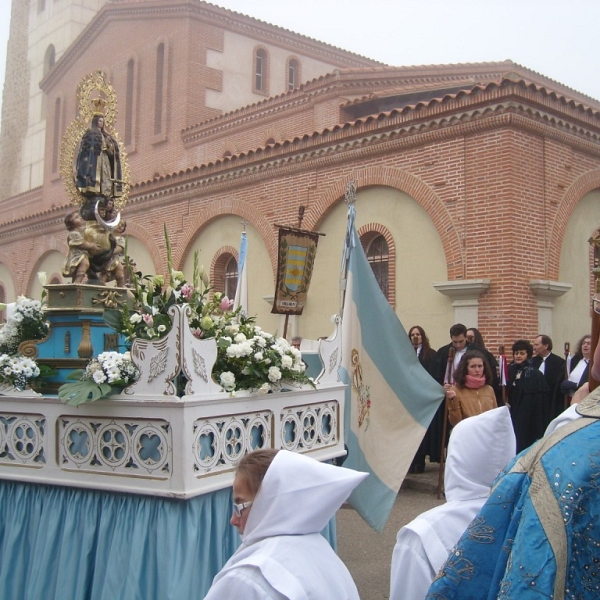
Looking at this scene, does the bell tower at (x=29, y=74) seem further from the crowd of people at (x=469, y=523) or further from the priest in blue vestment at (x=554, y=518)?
the priest in blue vestment at (x=554, y=518)

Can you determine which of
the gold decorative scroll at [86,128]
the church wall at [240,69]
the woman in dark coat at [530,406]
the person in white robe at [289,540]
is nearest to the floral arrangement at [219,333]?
the gold decorative scroll at [86,128]

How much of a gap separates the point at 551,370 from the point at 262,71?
70.4ft

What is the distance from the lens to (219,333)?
14.9ft

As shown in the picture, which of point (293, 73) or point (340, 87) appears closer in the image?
point (340, 87)

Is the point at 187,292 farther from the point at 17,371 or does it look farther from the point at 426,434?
the point at 426,434

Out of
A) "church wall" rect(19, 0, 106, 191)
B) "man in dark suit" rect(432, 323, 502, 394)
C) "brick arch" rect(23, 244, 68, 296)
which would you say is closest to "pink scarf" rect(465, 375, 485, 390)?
"man in dark suit" rect(432, 323, 502, 394)

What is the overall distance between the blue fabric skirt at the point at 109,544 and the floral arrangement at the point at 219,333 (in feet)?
2.22

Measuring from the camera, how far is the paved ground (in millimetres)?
5430

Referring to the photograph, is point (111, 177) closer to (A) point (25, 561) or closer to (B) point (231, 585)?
(A) point (25, 561)

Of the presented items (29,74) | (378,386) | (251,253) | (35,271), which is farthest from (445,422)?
(29,74)

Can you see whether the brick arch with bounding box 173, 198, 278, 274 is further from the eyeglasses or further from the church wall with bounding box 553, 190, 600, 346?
the eyeglasses

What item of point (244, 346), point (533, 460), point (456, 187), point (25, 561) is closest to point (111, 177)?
point (244, 346)

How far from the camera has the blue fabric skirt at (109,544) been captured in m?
3.74

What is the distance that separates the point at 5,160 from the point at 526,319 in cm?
3531
